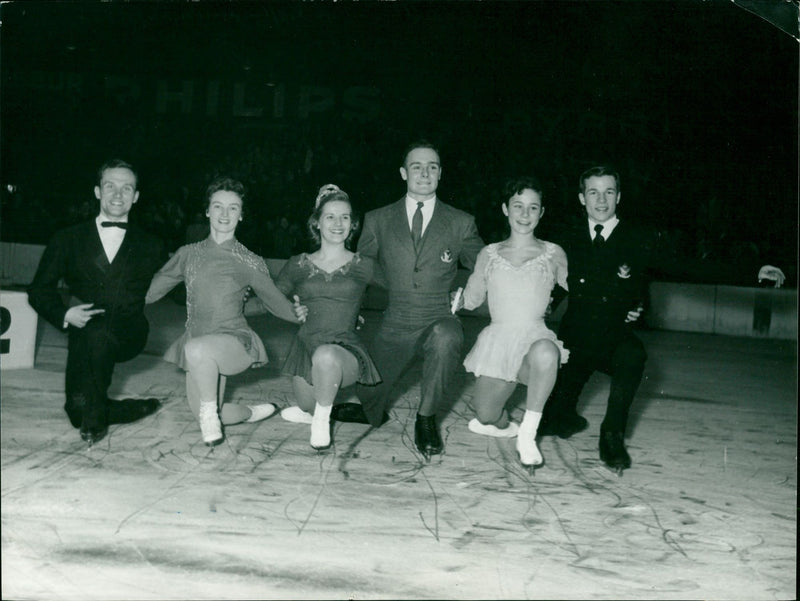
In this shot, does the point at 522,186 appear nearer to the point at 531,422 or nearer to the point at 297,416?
the point at 531,422

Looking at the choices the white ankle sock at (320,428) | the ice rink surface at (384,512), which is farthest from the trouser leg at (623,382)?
the white ankle sock at (320,428)

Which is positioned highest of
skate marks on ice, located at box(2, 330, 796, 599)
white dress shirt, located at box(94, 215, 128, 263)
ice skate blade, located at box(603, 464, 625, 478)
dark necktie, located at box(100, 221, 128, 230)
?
dark necktie, located at box(100, 221, 128, 230)

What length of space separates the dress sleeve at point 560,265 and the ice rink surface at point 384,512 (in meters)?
0.82

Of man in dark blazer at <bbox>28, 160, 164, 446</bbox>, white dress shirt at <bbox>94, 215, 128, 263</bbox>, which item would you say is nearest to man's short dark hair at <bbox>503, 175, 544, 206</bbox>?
man in dark blazer at <bbox>28, 160, 164, 446</bbox>

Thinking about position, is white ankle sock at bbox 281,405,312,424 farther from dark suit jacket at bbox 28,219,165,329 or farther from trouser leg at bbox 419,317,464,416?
dark suit jacket at bbox 28,219,165,329

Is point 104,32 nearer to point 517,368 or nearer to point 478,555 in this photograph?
point 517,368

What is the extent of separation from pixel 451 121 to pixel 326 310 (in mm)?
8291

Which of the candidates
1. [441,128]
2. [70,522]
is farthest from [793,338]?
[70,522]

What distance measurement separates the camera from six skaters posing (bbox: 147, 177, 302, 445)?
3682 millimetres

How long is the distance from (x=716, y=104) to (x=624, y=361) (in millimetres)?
7913

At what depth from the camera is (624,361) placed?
12.6 feet

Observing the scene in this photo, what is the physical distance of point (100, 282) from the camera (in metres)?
3.75

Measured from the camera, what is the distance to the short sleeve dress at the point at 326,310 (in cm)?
391

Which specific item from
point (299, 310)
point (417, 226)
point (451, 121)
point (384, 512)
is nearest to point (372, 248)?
point (417, 226)
